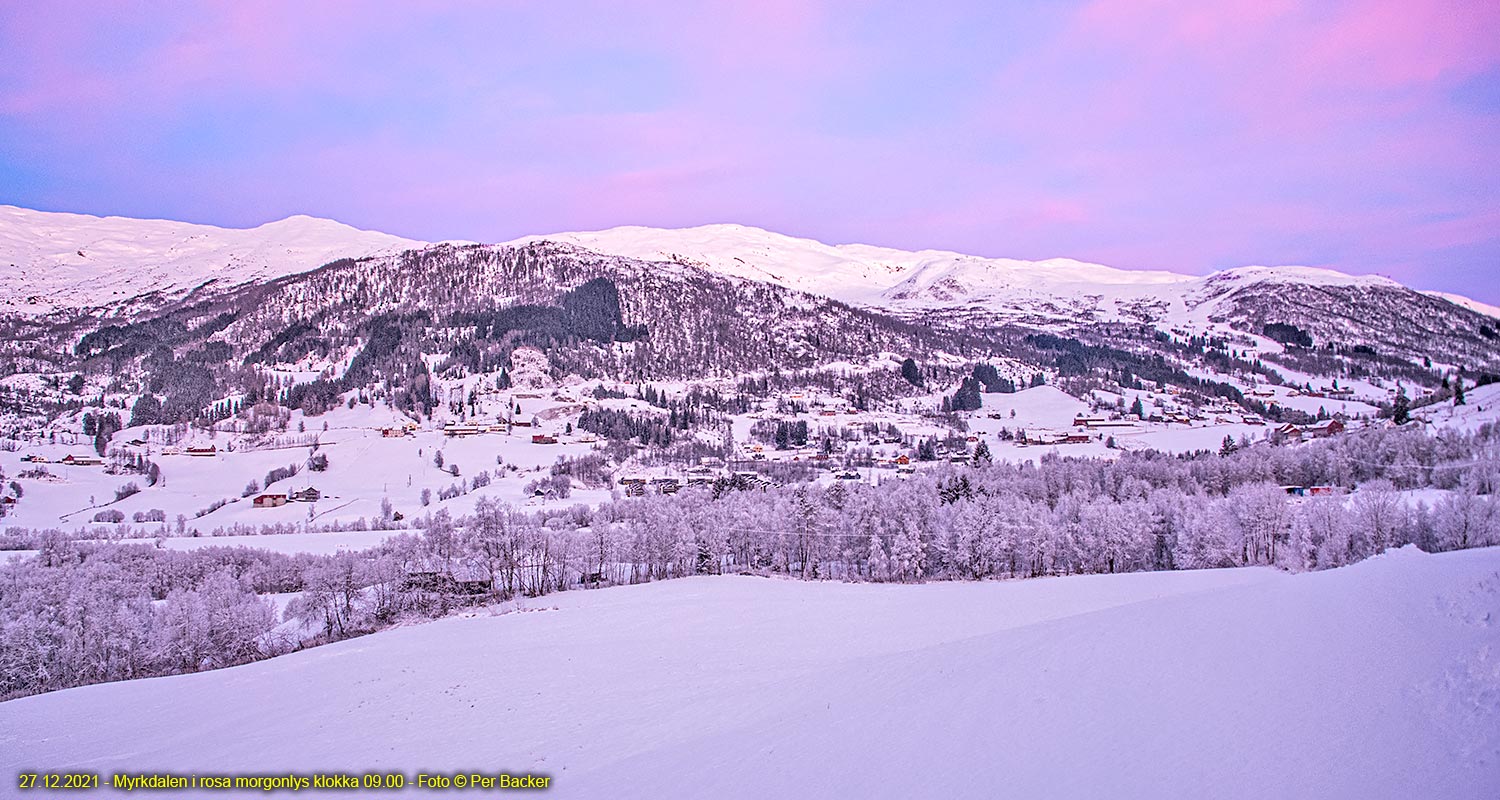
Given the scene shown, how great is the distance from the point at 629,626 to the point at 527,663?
10128mm

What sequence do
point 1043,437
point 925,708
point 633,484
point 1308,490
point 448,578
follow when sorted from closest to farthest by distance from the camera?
point 925,708 → point 448,578 → point 1308,490 → point 633,484 → point 1043,437

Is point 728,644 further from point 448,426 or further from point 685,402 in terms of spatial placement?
point 685,402

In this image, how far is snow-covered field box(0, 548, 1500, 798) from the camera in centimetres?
1462

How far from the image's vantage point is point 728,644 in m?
37.7

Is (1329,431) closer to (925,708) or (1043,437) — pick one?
(1043,437)

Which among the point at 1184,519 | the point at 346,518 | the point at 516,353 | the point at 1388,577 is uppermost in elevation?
the point at 516,353

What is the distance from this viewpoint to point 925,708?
20062 millimetres

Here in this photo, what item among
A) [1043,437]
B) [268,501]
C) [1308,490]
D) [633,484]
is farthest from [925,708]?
[1043,437]

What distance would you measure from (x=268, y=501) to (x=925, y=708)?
110703mm

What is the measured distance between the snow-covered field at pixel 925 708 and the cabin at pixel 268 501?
7520 cm

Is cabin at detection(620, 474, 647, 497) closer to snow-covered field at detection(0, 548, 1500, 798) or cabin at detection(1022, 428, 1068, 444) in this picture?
snow-covered field at detection(0, 548, 1500, 798)

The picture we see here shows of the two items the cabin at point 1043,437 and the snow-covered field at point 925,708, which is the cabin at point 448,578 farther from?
the cabin at point 1043,437

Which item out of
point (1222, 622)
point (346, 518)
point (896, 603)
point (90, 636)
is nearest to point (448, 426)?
point (346, 518)

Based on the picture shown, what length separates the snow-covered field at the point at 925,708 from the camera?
14617 millimetres
